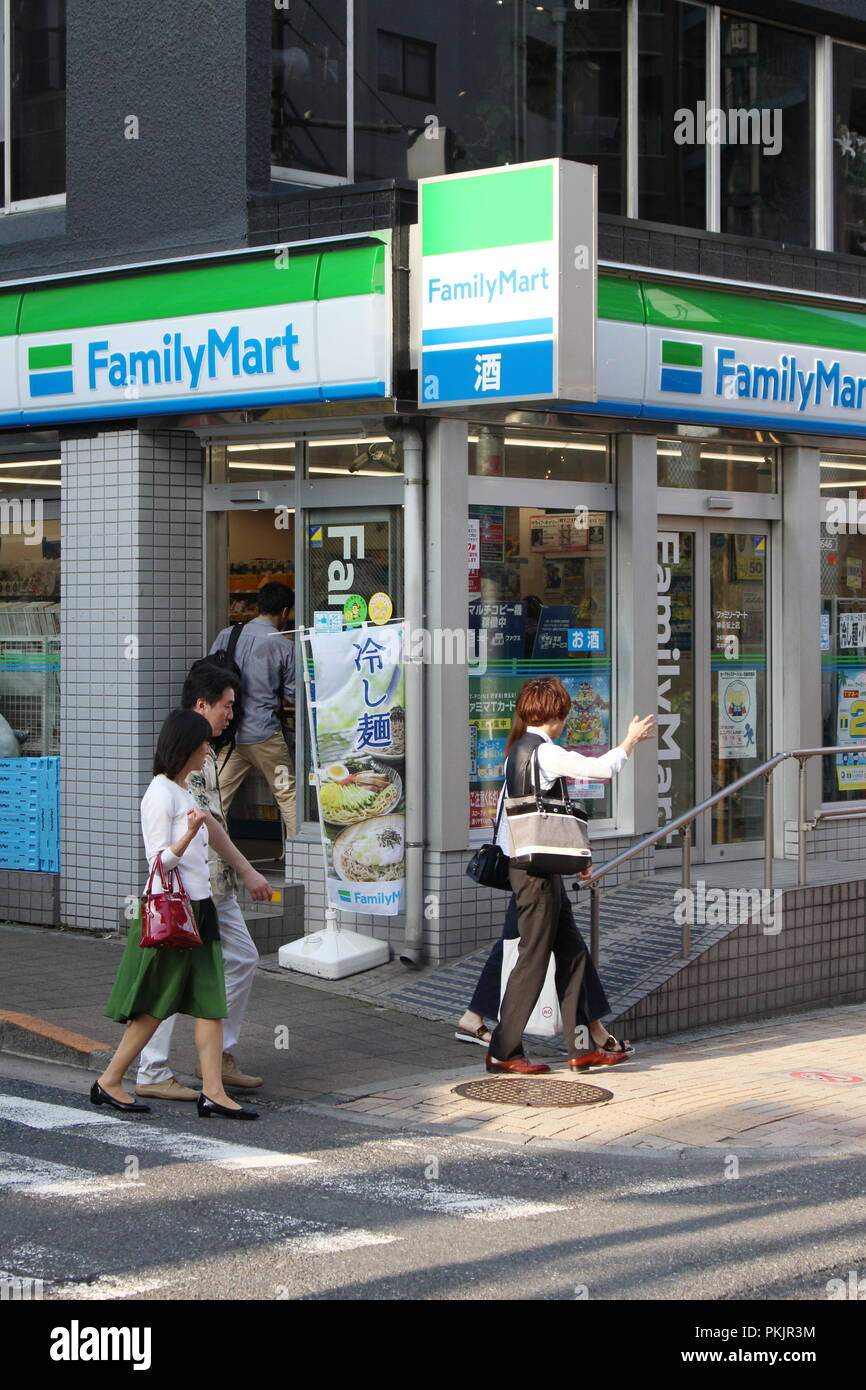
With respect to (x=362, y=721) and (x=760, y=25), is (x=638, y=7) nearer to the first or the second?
(x=760, y=25)

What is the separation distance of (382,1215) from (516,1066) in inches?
96.9

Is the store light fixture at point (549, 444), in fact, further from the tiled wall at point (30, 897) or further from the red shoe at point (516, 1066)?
the tiled wall at point (30, 897)

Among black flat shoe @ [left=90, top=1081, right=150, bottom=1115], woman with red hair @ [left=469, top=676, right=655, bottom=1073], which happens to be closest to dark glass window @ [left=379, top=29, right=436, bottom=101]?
woman with red hair @ [left=469, top=676, right=655, bottom=1073]

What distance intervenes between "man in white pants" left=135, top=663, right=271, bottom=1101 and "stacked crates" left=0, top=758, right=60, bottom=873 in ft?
13.9

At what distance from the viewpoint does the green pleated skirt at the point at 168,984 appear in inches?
296

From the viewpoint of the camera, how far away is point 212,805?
788 cm

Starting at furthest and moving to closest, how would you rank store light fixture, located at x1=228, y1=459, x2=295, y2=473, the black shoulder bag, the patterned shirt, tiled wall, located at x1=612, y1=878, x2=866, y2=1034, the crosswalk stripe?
store light fixture, located at x1=228, y1=459, x2=295, y2=473 < tiled wall, located at x1=612, y1=878, x2=866, y2=1034 < the black shoulder bag < the patterned shirt < the crosswalk stripe

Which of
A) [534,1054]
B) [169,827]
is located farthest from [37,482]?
[534,1054]

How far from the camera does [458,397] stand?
10102 mm

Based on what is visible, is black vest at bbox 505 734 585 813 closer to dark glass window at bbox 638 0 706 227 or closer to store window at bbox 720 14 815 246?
dark glass window at bbox 638 0 706 227

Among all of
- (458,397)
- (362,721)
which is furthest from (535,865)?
(458,397)

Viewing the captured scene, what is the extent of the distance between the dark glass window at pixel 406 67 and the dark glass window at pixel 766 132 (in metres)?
2.67

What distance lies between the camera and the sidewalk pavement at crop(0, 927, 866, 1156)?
759 cm
